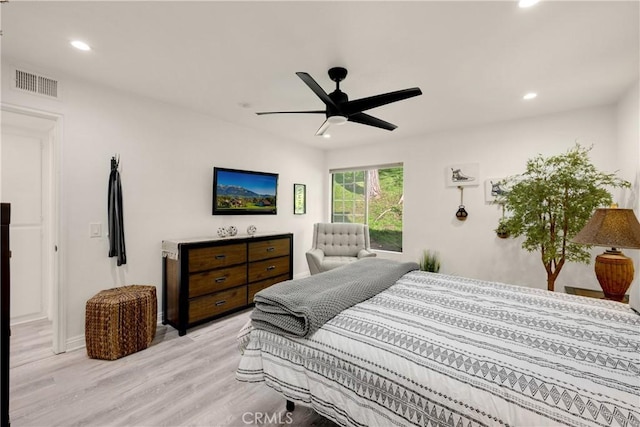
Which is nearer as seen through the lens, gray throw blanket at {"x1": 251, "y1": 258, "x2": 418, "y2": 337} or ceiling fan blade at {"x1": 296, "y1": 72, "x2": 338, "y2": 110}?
gray throw blanket at {"x1": 251, "y1": 258, "x2": 418, "y2": 337}

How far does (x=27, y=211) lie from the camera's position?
3184mm

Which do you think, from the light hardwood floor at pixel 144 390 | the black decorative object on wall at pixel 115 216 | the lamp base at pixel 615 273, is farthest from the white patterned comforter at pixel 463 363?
the black decorative object on wall at pixel 115 216

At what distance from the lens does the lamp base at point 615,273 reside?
2.26 meters

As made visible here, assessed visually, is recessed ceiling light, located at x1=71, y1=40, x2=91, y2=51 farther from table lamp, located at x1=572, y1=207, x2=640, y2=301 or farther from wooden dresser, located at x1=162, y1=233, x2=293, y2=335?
table lamp, located at x1=572, y1=207, x2=640, y2=301

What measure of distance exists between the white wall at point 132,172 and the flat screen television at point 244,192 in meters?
0.12

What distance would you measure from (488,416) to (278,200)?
400 cm

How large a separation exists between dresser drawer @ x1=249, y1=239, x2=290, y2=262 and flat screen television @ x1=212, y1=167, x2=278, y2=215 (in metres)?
0.61

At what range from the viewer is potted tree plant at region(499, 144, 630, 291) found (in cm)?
271

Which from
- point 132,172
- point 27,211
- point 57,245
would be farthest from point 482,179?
point 27,211

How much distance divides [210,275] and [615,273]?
12.2 feet

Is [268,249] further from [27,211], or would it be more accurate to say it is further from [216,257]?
[27,211]

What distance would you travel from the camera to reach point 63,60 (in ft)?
7.46

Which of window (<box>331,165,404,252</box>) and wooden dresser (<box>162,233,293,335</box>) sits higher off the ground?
window (<box>331,165,404,252</box>)

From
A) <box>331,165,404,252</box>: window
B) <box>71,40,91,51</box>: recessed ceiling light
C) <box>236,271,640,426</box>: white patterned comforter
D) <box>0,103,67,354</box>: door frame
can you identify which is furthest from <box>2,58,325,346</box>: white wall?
<box>236,271,640,426</box>: white patterned comforter
